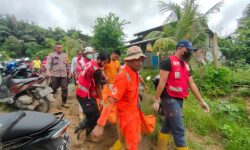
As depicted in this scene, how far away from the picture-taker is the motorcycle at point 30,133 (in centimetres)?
212

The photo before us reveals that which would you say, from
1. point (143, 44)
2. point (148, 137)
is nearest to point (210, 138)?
point (148, 137)

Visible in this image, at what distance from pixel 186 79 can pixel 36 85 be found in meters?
3.82

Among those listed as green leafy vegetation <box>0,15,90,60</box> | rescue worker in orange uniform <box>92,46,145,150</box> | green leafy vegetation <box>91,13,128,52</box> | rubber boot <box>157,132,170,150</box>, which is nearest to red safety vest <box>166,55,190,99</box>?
rescue worker in orange uniform <box>92,46,145,150</box>

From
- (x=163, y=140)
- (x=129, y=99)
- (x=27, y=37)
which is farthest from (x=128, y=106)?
(x=27, y=37)

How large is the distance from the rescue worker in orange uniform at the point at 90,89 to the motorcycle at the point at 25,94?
2.02 m

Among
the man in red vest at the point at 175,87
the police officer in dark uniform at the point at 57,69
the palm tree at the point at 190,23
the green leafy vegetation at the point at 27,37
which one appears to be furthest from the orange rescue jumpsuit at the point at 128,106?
the green leafy vegetation at the point at 27,37

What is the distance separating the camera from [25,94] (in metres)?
6.10

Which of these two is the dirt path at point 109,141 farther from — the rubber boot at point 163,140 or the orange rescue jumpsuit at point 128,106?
the orange rescue jumpsuit at point 128,106

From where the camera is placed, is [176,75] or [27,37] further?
[27,37]

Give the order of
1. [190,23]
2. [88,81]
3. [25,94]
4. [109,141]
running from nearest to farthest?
1. [88,81]
2. [109,141]
3. [25,94]
4. [190,23]

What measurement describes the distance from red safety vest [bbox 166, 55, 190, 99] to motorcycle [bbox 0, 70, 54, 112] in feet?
11.4

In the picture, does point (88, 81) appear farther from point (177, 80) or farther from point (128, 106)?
point (177, 80)

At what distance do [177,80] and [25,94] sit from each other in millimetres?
3976

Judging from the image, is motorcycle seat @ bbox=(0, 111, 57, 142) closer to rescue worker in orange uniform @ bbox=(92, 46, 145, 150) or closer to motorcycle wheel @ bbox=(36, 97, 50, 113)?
rescue worker in orange uniform @ bbox=(92, 46, 145, 150)
